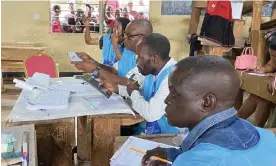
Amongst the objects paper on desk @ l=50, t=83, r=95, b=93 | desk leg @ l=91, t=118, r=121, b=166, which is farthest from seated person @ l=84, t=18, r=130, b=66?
desk leg @ l=91, t=118, r=121, b=166

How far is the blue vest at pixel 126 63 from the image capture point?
2582mm

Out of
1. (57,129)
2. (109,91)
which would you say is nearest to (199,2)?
(109,91)

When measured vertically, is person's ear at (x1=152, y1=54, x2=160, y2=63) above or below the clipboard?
above

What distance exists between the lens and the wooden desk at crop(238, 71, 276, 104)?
8.52 ft

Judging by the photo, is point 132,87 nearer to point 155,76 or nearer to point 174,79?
point 155,76

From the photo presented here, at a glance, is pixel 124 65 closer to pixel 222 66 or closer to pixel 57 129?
pixel 57 129

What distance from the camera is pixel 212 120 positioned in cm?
76

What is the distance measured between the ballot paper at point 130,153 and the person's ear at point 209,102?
18.3 inches

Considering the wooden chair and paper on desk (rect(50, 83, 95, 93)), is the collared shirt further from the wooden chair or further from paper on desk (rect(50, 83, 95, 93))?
the wooden chair

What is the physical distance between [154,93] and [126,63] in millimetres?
873

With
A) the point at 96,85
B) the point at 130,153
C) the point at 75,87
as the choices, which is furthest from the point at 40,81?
the point at 130,153

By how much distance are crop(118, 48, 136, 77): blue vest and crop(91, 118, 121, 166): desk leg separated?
864 millimetres

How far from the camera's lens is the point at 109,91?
6.77 feet

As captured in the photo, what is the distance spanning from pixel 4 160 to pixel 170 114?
542mm
